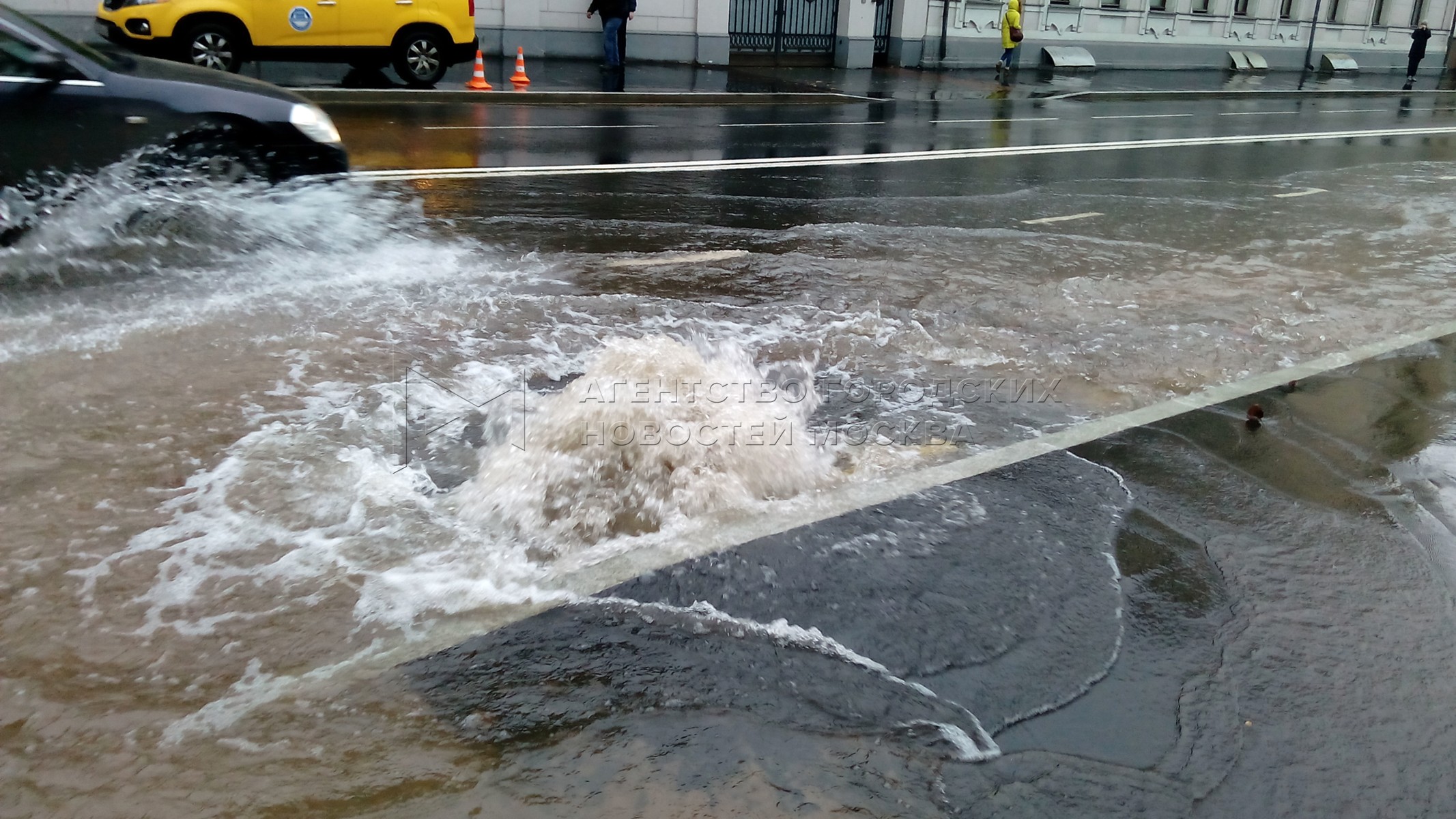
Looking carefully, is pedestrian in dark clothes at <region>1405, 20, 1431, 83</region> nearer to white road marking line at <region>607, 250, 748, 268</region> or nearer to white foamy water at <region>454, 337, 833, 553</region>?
white road marking line at <region>607, 250, 748, 268</region>

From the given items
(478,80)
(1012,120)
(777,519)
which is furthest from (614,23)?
(777,519)

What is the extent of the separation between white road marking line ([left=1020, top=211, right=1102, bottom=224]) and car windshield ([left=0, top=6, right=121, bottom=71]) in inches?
265

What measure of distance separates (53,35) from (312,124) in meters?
1.44

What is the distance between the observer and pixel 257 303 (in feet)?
19.3

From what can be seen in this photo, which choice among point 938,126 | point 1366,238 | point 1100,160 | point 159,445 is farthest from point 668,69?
A: point 159,445

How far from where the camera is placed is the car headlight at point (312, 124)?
6.86 meters

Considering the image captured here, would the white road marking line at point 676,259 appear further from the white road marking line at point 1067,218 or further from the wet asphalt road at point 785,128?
the wet asphalt road at point 785,128

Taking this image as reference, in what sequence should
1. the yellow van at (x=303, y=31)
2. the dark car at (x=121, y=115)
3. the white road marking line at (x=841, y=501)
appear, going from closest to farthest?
the white road marking line at (x=841, y=501), the dark car at (x=121, y=115), the yellow van at (x=303, y=31)

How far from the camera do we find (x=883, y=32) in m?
25.4

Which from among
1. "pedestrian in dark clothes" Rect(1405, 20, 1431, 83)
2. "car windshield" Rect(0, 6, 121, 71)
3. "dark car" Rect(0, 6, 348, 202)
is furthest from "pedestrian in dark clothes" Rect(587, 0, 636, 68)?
"pedestrian in dark clothes" Rect(1405, 20, 1431, 83)

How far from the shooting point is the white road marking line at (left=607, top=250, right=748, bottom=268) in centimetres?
712

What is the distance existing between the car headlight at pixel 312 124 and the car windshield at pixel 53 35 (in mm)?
1006

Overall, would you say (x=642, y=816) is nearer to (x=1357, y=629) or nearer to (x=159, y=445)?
(x=1357, y=629)

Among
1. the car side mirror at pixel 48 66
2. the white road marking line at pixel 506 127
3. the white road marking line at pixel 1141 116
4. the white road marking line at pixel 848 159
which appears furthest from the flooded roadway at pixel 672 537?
the white road marking line at pixel 1141 116
